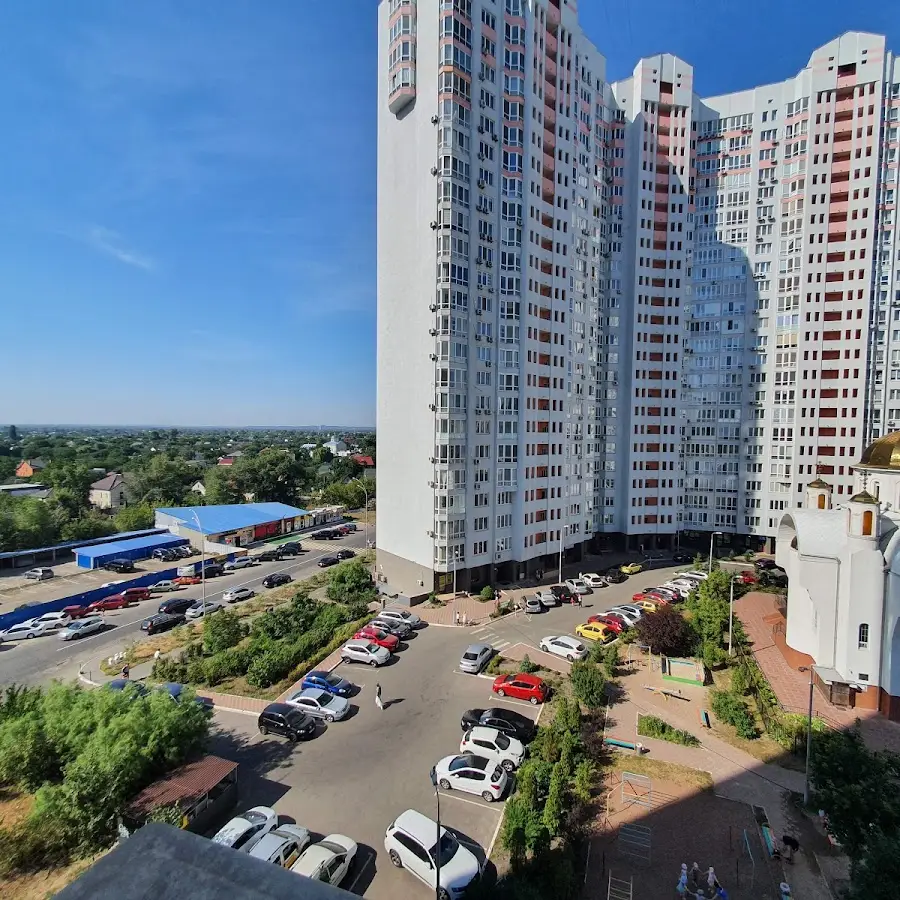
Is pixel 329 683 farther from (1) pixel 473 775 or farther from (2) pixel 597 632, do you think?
(2) pixel 597 632


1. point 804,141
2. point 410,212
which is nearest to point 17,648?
point 410,212

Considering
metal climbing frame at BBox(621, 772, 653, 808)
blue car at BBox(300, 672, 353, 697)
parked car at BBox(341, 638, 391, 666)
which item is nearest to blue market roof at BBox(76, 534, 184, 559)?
parked car at BBox(341, 638, 391, 666)

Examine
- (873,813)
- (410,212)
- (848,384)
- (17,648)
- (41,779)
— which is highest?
(410,212)

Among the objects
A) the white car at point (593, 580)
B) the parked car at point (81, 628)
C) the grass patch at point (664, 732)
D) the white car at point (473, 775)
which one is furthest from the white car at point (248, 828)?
the white car at point (593, 580)

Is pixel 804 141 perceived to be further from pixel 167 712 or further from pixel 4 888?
Answer: pixel 4 888

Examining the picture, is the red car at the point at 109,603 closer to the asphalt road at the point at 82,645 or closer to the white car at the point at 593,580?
the asphalt road at the point at 82,645

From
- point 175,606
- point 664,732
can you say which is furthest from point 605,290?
point 175,606
